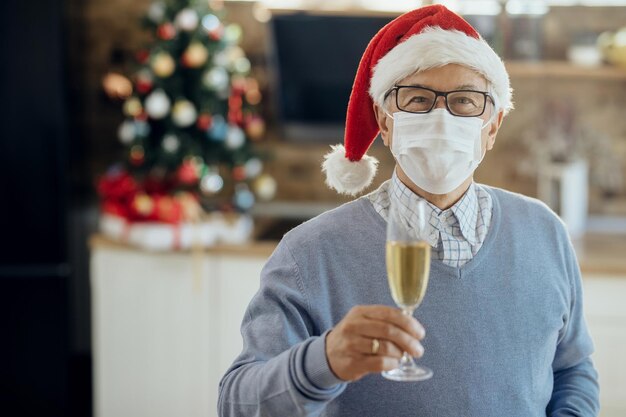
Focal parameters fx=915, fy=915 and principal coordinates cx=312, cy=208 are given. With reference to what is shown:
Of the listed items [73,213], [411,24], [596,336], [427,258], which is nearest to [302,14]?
[73,213]

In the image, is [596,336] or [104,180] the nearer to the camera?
[596,336]

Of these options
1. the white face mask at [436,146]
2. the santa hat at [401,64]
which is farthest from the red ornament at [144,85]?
the white face mask at [436,146]

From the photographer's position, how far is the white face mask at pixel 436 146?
143cm

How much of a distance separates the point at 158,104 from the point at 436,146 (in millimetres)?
2096

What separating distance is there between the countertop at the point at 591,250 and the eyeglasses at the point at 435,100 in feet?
5.78

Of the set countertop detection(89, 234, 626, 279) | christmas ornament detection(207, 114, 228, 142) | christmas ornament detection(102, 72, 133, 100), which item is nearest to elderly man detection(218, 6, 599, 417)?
countertop detection(89, 234, 626, 279)

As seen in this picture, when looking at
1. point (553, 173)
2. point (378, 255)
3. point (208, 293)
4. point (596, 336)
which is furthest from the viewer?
point (553, 173)

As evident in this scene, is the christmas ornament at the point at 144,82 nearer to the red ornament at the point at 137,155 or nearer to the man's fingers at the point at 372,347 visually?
the red ornament at the point at 137,155

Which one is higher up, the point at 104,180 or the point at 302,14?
the point at 302,14

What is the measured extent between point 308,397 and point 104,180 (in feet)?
8.03

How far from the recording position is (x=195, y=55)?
3.37 metres

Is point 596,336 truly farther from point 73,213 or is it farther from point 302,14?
point 73,213

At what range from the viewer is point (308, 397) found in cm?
123

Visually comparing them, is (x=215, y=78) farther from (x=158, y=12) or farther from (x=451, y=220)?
(x=451, y=220)
